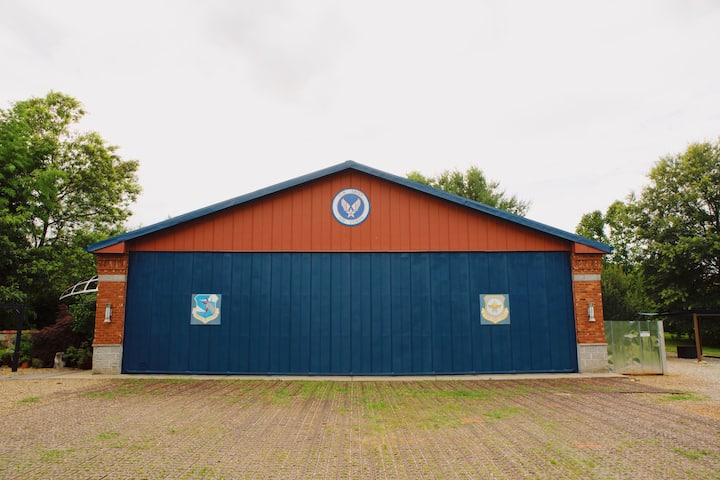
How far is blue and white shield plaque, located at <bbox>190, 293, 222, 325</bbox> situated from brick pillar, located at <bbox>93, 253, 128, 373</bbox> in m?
2.15

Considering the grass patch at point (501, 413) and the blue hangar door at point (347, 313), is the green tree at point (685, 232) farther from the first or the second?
the grass patch at point (501, 413)

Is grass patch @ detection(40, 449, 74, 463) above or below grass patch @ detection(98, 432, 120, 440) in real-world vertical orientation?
above

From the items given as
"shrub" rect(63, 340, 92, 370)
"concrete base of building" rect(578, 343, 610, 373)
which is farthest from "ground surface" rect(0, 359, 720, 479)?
"shrub" rect(63, 340, 92, 370)

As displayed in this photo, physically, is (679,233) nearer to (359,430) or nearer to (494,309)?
(494,309)

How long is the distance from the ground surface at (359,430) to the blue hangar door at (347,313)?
1.76 metres

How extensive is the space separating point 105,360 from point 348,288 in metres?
7.69

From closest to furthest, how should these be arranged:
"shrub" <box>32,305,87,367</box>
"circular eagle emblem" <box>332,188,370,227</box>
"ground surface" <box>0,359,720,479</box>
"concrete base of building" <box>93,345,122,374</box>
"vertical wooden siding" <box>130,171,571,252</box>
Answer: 1. "ground surface" <box>0,359,720,479</box>
2. "concrete base of building" <box>93,345,122,374</box>
3. "vertical wooden siding" <box>130,171,571,252</box>
4. "circular eagle emblem" <box>332,188,370,227</box>
5. "shrub" <box>32,305,87,367</box>

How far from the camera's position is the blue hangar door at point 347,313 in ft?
47.4

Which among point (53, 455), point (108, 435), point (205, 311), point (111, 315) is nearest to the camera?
point (53, 455)

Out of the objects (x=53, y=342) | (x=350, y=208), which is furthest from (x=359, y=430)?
(x=53, y=342)

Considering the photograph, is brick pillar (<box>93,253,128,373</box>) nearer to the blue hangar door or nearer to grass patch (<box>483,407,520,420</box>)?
the blue hangar door

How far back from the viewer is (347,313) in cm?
1462

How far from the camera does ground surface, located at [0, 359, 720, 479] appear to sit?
19.3 feet

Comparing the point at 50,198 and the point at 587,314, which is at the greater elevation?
the point at 50,198
